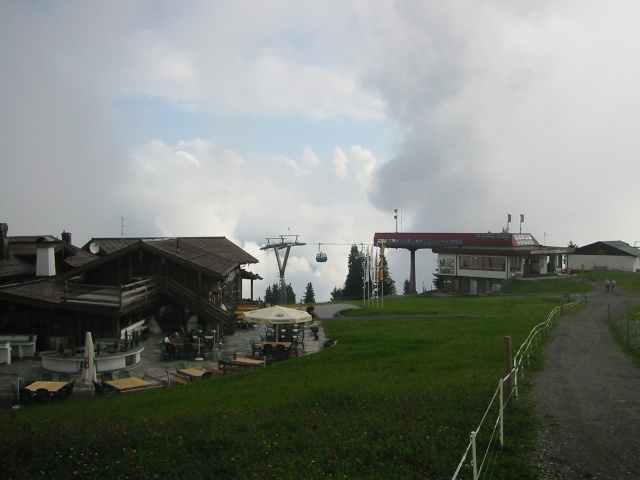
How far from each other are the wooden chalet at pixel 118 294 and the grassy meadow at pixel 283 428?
9.93m

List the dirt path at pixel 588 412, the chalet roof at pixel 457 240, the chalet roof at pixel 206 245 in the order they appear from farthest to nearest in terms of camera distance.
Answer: the chalet roof at pixel 457 240 → the chalet roof at pixel 206 245 → the dirt path at pixel 588 412

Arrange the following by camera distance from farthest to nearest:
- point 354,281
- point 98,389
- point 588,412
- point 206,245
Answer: point 354,281 → point 206,245 → point 98,389 → point 588,412

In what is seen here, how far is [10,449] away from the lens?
10.5 meters

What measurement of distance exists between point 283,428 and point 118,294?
18.6 meters

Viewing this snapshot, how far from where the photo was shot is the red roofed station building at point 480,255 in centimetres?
6688

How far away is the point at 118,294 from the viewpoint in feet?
89.8

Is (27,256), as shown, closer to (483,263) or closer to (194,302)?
(194,302)

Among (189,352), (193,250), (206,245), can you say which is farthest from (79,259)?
(189,352)

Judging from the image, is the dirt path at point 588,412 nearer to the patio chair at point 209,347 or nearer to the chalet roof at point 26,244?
the patio chair at point 209,347

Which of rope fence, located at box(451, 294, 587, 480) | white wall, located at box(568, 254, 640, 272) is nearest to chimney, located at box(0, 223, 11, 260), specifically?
rope fence, located at box(451, 294, 587, 480)

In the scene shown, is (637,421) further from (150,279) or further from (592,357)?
(150,279)

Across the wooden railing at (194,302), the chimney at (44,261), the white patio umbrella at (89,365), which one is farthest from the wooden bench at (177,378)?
the chimney at (44,261)

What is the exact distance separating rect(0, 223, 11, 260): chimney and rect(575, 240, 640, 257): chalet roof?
7683 centimetres

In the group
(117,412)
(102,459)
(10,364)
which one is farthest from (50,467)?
(10,364)
